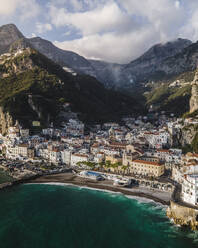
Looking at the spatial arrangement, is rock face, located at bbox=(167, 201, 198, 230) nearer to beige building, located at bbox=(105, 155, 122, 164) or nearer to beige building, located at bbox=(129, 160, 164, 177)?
beige building, located at bbox=(129, 160, 164, 177)

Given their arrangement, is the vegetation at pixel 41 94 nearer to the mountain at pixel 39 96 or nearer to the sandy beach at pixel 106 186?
the mountain at pixel 39 96

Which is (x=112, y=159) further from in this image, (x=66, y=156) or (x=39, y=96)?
(x=39, y=96)

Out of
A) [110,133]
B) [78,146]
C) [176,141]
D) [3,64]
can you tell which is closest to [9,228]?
[78,146]

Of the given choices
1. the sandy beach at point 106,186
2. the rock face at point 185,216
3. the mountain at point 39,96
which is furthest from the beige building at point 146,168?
the mountain at point 39,96

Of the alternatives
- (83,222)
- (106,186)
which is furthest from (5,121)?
(83,222)

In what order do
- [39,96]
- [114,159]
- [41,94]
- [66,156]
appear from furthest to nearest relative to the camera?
[41,94] < [39,96] < [66,156] < [114,159]

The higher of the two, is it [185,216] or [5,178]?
[5,178]
